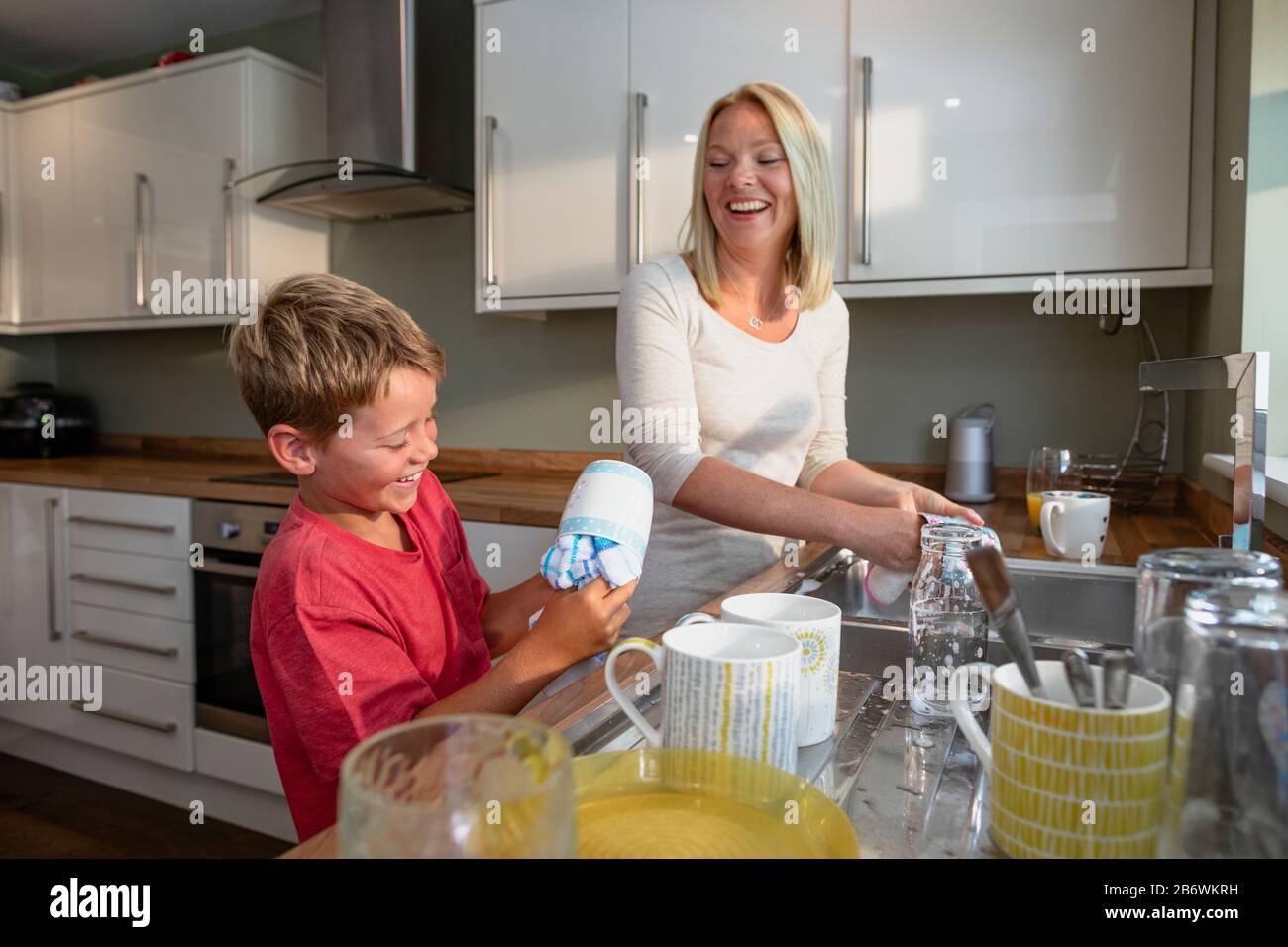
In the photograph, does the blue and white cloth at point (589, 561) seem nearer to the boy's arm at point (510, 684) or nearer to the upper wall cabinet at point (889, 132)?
the boy's arm at point (510, 684)

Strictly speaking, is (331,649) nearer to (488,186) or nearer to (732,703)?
(732,703)

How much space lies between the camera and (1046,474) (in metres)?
1.70

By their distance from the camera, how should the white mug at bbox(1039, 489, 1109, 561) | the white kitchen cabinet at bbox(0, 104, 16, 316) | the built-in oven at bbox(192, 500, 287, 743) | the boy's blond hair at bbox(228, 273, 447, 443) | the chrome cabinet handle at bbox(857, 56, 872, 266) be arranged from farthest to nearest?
1. the white kitchen cabinet at bbox(0, 104, 16, 316)
2. the built-in oven at bbox(192, 500, 287, 743)
3. the chrome cabinet handle at bbox(857, 56, 872, 266)
4. the white mug at bbox(1039, 489, 1109, 561)
5. the boy's blond hair at bbox(228, 273, 447, 443)

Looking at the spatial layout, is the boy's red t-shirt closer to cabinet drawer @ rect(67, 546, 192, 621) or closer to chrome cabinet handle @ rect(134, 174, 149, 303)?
cabinet drawer @ rect(67, 546, 192, 621)

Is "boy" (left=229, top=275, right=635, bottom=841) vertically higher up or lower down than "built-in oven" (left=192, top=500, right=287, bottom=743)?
higher up

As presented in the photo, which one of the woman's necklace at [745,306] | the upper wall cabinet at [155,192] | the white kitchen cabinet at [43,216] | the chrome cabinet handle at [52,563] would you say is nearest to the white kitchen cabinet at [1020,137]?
the woman's necklace at [745,306]

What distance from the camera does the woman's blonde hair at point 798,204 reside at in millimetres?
1315

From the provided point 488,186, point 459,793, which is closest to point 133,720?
point 488,186

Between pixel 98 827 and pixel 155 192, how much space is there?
1808mm

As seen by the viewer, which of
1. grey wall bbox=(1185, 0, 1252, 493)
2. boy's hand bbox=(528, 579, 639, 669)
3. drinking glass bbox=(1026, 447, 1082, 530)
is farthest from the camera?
drinking glass bbox=(1026, 447, 1082, 530)

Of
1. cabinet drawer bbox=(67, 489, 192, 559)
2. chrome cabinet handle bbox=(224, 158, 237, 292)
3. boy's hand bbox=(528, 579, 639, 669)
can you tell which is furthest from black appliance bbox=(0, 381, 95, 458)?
boy's hand bbox=(528, 579, 639, 669)

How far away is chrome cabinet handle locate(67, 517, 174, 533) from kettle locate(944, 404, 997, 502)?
Result: 1.93 meters

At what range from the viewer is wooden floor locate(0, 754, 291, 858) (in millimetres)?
2162
